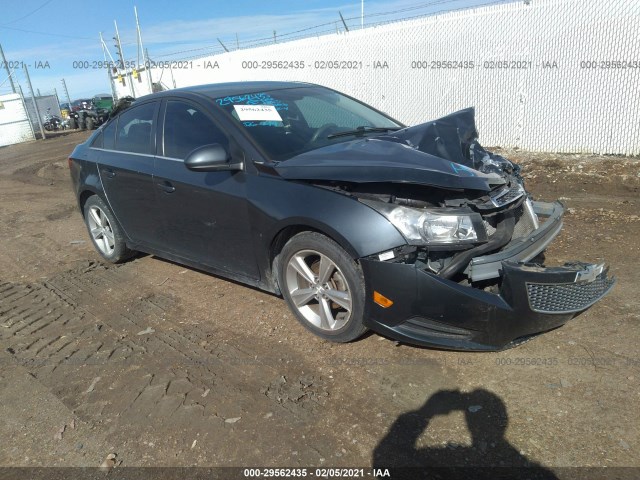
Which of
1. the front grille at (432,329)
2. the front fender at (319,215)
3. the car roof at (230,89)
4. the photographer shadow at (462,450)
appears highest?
the car roof at (230,89)

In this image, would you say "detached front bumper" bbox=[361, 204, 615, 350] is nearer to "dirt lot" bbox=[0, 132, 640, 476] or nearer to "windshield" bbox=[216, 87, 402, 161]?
"dirt lot" bbox=[0, 132, 640, 476]

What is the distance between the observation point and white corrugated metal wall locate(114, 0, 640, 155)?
26.7 ft

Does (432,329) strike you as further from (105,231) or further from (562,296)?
(105,231)

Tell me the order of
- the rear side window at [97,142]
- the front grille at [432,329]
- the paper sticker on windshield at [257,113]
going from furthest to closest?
1. the rear side window at [97,142]
2. the paper sticker on windshield at [257,113]
3. the front grille at [432,329]

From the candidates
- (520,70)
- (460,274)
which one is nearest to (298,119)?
(460,274)

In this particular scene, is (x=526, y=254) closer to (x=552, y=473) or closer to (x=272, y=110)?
(x=552, y=473)

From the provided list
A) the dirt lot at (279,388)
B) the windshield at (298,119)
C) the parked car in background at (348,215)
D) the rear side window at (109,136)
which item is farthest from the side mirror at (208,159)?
the rear side window at (109,136)

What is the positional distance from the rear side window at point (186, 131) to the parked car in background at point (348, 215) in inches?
0.6

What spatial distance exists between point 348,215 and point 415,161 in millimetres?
531

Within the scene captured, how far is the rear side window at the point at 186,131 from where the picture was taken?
12.3ft

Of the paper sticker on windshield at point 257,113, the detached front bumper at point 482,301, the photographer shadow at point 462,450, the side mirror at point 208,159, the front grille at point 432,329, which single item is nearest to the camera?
the photographer shadow at point 462,450

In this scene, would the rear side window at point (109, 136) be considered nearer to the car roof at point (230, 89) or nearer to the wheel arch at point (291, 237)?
the car roof at point (230, 89)

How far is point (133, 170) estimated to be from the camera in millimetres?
4395

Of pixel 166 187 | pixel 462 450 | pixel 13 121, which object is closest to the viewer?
pixel 462 450
